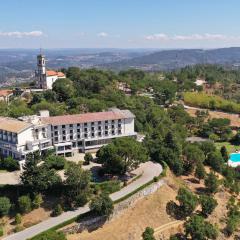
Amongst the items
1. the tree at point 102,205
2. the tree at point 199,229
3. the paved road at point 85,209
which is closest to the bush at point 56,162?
the paved road at point 85,209

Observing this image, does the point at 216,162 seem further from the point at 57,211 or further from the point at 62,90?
the point at 62,90

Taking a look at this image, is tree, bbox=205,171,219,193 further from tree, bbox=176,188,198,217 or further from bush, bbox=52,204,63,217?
bush, bbox=52,204,63,217

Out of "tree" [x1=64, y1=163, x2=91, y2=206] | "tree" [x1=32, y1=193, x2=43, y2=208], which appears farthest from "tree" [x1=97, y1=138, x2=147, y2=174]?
"tree" [x1=32, y1=193, x2=43, y2=208]

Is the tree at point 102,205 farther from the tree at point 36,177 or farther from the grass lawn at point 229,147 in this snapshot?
the grass lawn at point 229,147

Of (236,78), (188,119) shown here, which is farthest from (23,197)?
(236,78)

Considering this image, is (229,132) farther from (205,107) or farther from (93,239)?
(93,239)

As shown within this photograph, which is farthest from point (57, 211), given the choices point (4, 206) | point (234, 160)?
point (234, 160)
